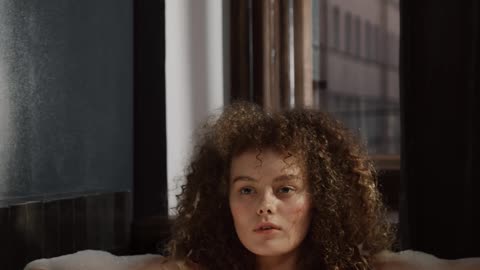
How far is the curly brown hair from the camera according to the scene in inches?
65.9

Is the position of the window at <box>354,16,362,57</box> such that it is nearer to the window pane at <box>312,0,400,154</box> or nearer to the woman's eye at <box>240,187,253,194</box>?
the window pane at <box>312,0,400,154</box>

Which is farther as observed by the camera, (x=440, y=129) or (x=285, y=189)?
(x=440, y=129)

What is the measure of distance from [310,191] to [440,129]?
1.55 feet

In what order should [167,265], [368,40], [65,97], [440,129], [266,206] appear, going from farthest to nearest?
[368,40]
[65,97]
[440,129]
[167,265]
[266,206]

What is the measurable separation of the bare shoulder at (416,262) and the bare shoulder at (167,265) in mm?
426

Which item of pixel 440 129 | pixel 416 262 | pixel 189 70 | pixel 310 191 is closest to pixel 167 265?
pixel 310 191

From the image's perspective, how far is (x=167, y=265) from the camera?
1.78 metres

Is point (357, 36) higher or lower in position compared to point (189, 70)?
higher

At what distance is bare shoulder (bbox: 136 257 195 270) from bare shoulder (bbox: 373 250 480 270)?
43cm

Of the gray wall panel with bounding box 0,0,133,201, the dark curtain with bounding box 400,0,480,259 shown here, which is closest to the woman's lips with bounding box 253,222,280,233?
the dark curtain with bounding box 400,0,480,259

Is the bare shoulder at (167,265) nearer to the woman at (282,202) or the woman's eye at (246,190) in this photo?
the woman at (282,202)

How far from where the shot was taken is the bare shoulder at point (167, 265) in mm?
1773

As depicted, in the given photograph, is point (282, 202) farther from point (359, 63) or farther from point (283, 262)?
point (359, 63)

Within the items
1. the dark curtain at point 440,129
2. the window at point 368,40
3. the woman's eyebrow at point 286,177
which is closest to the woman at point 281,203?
the woman's eyebrow at point 286,177
